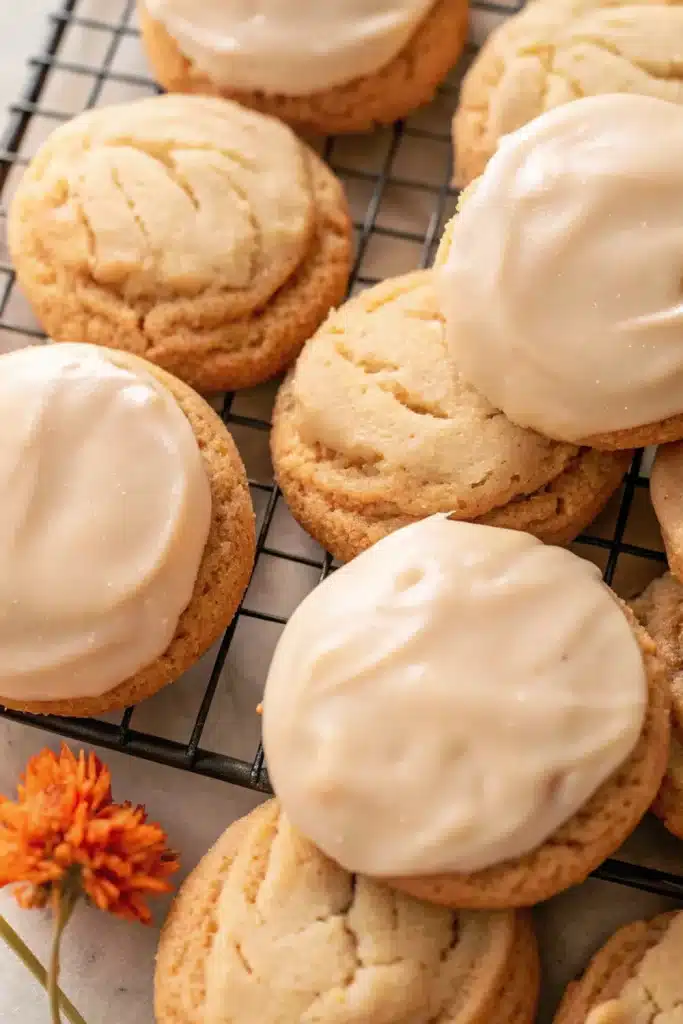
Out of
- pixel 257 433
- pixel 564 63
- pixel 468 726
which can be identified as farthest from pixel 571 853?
pixel 564 63

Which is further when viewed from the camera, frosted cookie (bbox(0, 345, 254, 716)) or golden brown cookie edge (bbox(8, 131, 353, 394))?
golden brown cookie edge (bbox(8, 131, 353, 394))

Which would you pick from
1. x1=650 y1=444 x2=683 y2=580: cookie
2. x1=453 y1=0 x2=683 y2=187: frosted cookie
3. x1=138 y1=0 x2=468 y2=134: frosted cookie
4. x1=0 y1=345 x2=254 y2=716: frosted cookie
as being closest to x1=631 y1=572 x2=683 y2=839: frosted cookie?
x1=650 y1=444 x2=683 y2=580: cookie

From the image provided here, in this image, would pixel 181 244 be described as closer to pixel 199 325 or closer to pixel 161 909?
pixel 199 325

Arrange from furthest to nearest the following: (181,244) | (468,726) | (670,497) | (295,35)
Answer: (295,35) < (181,244) < (670,497) < (468,726)

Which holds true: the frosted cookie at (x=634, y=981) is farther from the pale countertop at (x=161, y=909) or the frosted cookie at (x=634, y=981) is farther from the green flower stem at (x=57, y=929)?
the green flower stem at (x=57, y=929)

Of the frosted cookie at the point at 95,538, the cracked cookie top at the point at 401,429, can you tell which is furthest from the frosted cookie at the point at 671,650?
the frosted cookie at the point at 95,538

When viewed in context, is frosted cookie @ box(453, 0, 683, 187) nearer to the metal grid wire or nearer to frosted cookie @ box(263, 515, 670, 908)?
the metal grid wire

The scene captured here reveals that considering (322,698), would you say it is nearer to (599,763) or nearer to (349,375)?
(599,763)
